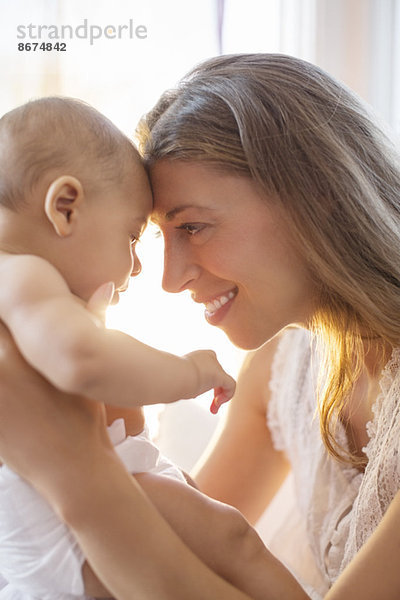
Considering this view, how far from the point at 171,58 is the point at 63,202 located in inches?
65.9

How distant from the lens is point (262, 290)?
135cm

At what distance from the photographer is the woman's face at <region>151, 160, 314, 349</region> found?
1295 millimetres

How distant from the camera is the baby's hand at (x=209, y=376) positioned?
1.00 meters

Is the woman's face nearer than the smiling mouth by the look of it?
Yes

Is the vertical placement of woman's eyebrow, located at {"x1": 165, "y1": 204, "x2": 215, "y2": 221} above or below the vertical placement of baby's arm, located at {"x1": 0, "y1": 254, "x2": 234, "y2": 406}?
above

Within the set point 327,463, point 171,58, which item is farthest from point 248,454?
point 171,58

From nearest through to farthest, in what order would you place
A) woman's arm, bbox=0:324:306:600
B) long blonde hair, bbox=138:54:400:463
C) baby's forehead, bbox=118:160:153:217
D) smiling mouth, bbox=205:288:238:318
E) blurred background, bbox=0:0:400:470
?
woman's arm, bbox=0:324:306:600, baby's forehead, bbox=118:160:153:217, long blonde hair, bbox=138:54:400:463, smiling mouth, bbox=205:288:238:318, blurred background, bbox=0:0:400:470

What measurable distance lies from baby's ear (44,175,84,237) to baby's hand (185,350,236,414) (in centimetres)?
25

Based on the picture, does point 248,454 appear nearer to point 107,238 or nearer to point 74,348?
point 107,238

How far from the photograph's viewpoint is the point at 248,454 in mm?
1793

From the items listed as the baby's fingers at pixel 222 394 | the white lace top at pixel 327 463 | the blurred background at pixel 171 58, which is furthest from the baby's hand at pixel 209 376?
the blurred background at pixel 171 58

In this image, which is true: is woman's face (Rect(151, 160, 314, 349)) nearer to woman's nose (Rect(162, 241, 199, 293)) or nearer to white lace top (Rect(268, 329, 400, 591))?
woman's nose (Rect(162, 241, 199, 293))

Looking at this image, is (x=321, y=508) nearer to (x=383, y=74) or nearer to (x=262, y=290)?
(x=262, y=290)

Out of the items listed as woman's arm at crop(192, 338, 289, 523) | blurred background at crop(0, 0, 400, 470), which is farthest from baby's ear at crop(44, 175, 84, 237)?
blurred background at crop(0, 0, 400, 470)
